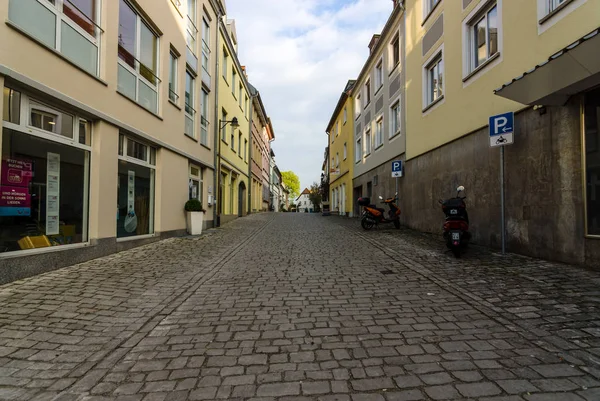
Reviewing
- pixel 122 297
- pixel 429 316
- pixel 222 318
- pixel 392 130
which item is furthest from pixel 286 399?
pixel 392 130

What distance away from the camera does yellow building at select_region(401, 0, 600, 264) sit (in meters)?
5.25

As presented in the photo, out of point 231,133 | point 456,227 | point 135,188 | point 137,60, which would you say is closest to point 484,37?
point 456,227

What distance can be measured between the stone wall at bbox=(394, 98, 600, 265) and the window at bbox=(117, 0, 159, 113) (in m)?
8.46

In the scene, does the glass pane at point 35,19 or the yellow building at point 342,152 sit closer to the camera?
the glass pane at point 35,19

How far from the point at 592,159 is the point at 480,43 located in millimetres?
5050

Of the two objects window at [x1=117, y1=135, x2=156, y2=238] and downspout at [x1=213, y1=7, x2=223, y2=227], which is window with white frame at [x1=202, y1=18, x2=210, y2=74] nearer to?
downspout at [x1=213, y1=7, x2=223, y2=227]

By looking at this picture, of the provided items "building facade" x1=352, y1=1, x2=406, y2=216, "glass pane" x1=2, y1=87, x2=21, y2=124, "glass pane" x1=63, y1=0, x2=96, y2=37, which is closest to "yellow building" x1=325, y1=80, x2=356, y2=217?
"building facade" x1=352, y1=1, x2=406, y2=216

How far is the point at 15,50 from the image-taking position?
508 cm

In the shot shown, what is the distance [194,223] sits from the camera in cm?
1181

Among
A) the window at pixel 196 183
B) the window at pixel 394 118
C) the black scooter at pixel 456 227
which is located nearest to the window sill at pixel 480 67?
the black scooter at pixel 456 227

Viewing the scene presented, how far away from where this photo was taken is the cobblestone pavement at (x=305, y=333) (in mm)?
2453

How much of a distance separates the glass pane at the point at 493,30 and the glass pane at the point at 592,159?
3.43 metres

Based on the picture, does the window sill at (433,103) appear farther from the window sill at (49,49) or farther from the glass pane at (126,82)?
the window sill at (49,49)

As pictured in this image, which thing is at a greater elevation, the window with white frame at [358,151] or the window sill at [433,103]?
the window with white frame at [358,151]
